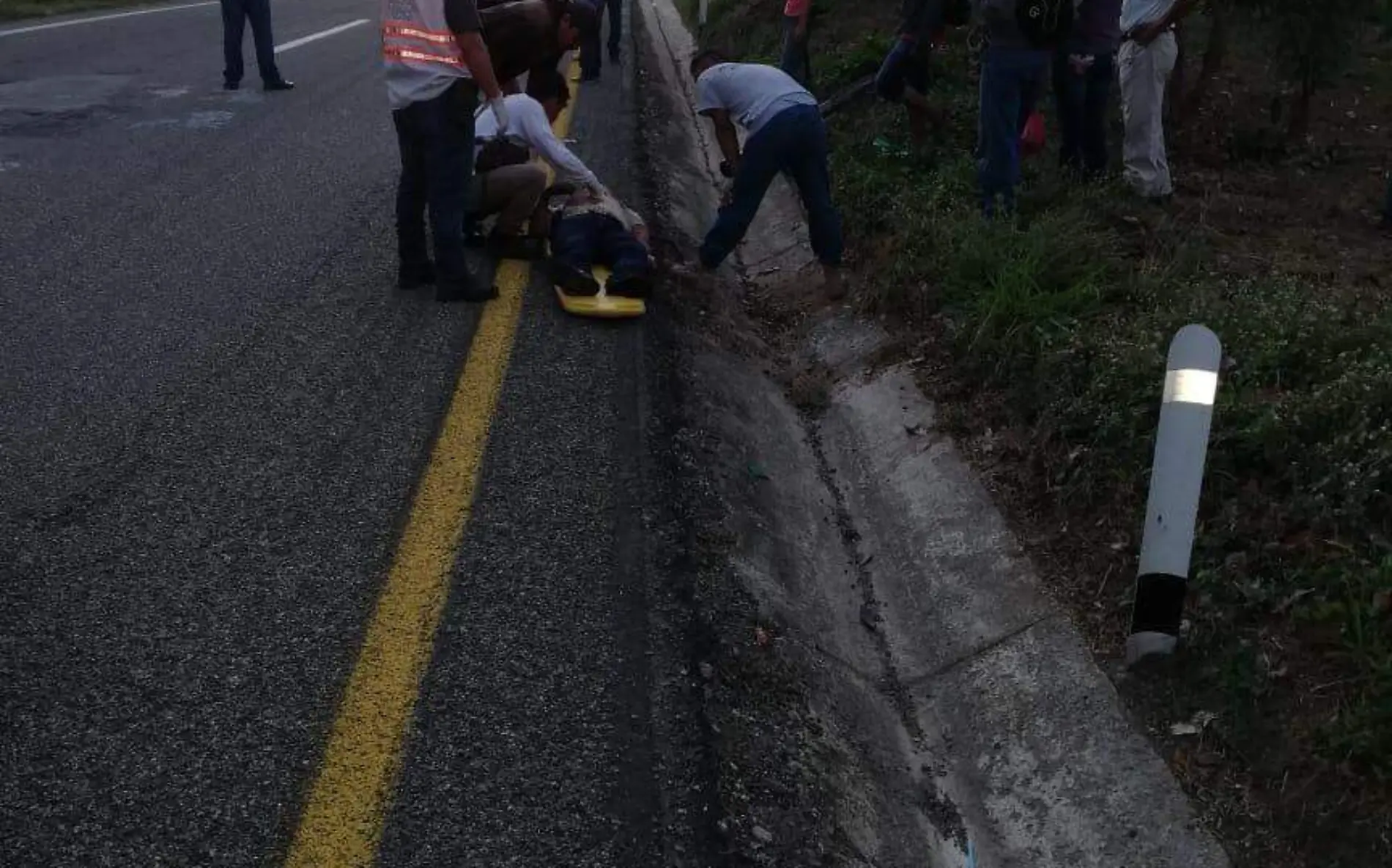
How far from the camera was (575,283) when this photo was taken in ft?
19.3

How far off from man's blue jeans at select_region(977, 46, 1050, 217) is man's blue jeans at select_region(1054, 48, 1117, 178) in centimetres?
38

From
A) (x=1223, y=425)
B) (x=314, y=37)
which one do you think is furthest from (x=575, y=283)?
(x=314, y=37)

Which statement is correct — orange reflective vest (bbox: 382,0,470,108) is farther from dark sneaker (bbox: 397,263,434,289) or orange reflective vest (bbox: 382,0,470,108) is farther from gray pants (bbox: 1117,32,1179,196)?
gray pants (bbox: 1117,32,1179,196)

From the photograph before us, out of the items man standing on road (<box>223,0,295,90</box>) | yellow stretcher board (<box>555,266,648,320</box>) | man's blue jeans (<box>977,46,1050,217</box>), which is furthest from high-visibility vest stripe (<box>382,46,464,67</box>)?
man standing on road (<box>223,0,295,90</box>)

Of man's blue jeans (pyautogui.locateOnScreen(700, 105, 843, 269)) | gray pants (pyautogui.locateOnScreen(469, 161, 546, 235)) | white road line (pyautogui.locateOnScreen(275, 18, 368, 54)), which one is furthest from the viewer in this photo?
white road line (pyautogui.locateOnScreen(275, 18, 368, 54))

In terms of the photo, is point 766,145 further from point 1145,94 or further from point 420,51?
point 1145,94

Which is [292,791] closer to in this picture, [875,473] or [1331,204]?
[875,473]

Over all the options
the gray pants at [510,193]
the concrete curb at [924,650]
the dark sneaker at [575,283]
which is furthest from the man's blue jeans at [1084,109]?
the gray pants at [510,193]

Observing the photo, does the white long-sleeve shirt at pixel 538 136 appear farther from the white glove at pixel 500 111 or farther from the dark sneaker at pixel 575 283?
the dark sneaker at pixel 575 283

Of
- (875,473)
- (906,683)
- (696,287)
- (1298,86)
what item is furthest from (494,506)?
(1298,86)

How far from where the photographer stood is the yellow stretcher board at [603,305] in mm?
5793

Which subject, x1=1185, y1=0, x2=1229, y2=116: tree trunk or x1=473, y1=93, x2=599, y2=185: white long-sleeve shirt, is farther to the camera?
x1=1185, y1=0, x2=1229, y2=116: tree trunk

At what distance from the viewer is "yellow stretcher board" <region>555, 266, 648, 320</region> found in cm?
579

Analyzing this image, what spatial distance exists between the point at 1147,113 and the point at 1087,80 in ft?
1.33
